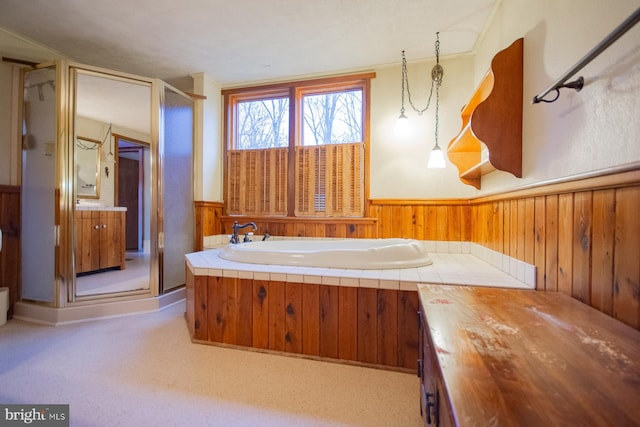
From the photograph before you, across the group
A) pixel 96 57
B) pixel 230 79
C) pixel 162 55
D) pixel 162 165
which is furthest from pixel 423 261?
pixel 96 57

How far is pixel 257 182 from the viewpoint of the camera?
3041mm

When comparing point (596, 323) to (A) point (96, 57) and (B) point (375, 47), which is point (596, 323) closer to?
(B) point (375, 47)

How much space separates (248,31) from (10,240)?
2.47 meters

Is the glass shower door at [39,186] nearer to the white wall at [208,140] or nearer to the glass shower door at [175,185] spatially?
the glass shower door at [175,185]

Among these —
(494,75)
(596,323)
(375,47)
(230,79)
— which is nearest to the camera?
(596,323)

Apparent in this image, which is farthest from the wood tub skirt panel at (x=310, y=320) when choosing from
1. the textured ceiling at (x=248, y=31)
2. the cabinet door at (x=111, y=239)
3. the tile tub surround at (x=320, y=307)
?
the cabinet door at (x=111, y=239)

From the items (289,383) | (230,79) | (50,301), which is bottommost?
(289,383)

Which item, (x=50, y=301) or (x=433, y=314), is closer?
(x=433, y=314)

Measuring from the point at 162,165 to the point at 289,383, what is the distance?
82.4 inches

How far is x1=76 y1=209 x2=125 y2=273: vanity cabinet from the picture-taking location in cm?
306

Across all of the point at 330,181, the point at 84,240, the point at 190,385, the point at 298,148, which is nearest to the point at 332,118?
the point at 298,148

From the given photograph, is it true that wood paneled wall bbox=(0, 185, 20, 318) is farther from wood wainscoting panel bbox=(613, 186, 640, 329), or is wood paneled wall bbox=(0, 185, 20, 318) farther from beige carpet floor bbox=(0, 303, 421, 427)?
wood wainscoting panel bbox=(613, 186, 640, 329)

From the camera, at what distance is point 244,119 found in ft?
10.4
